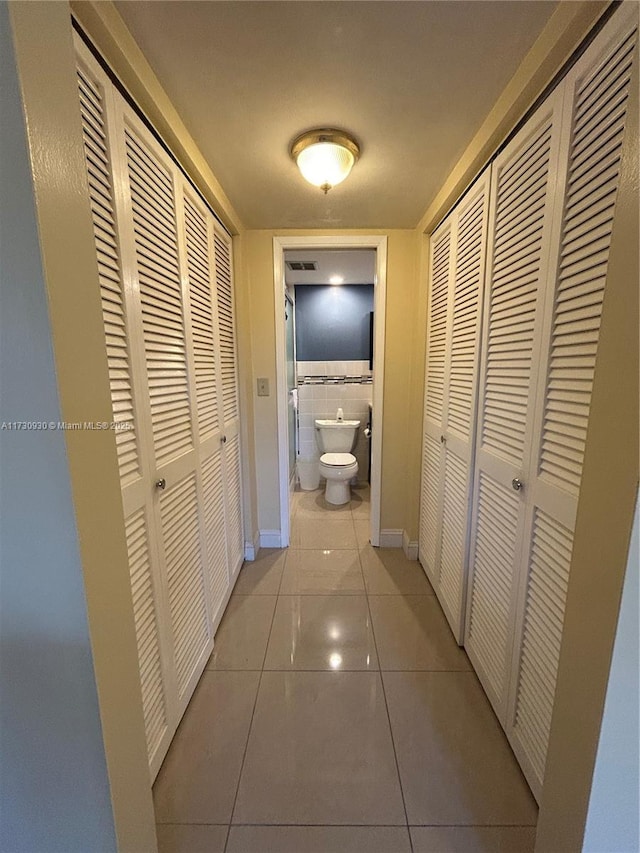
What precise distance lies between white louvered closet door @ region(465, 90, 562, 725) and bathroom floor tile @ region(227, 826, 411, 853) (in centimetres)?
53

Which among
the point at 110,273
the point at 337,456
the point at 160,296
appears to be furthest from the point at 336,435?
the point at 110,273

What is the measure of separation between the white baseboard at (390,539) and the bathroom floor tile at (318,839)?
58.5 inches

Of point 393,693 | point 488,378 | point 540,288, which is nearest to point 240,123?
point 540,288

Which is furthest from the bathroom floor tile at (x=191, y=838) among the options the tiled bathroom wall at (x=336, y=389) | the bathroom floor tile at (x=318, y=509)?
the tiled bathroom wall at (x=336, y=389)

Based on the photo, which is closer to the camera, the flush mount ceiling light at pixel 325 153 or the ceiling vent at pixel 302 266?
the flush mount ceiling light at pixel 325 153

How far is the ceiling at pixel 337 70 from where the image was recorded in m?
0.79

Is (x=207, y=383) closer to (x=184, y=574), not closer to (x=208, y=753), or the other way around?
(x=184, y=574)

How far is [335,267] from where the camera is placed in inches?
115

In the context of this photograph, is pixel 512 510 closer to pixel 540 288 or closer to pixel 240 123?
pixel 540 288

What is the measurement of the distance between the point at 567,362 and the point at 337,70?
3.47ft

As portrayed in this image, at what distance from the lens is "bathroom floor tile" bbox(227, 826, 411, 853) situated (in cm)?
88

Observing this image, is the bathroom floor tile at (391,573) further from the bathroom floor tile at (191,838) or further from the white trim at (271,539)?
the bathroom floor tile at (191,838)

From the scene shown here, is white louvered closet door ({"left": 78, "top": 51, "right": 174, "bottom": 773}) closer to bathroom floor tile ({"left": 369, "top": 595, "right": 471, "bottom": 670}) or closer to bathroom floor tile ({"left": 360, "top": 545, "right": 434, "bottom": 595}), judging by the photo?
bathroom floor tile ({"left": 369, "top": 595, "right": 471, "bottom": 670})

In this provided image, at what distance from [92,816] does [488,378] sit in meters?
1.60
